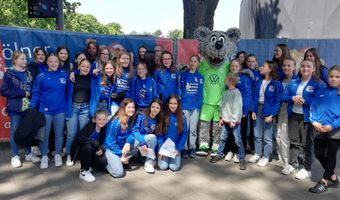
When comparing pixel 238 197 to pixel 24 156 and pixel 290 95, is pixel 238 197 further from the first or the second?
pixel 24 156

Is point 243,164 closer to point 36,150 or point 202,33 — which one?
point 202,33

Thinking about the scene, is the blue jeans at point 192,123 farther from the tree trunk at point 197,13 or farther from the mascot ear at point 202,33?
the tree trunk at point 197,13

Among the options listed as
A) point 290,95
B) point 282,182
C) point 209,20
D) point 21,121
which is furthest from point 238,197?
point 209,20

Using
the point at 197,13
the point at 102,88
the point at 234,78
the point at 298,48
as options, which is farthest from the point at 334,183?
the point at 197,13

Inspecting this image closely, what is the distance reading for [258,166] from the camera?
539cm

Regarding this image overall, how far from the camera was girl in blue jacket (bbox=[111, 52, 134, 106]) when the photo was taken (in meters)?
5.20

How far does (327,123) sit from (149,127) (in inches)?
100

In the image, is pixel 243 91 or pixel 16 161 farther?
pixel 243 91

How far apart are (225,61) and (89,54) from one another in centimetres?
240

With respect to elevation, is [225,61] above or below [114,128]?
above

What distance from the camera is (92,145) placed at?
4.63 m

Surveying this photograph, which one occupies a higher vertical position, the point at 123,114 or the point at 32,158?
the point at 123,114

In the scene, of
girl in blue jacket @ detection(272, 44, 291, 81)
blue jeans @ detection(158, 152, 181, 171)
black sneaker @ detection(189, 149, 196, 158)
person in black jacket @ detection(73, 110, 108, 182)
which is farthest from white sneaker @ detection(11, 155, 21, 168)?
girl in blue jacket @ detection(272, 44, 291, 81)

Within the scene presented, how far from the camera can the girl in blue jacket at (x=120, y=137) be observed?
4.82m
